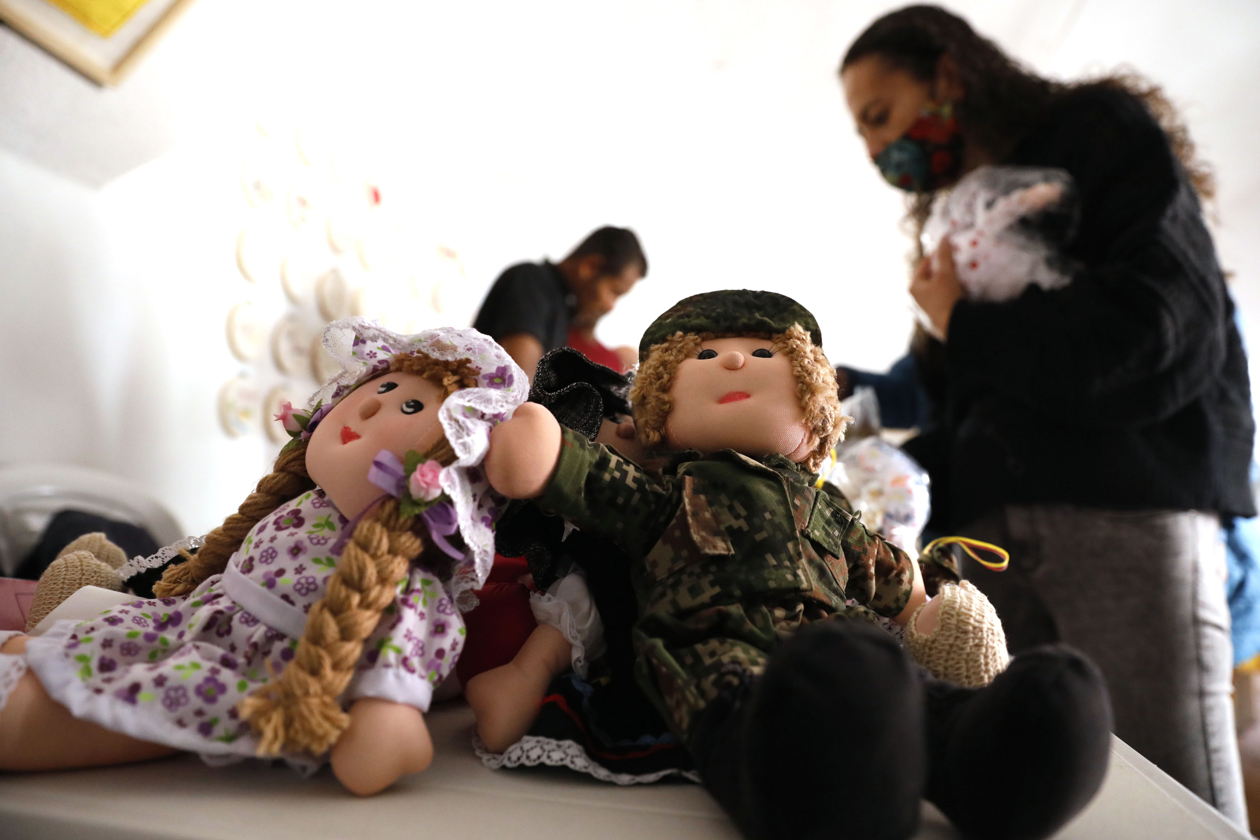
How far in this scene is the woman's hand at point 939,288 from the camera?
1.02m

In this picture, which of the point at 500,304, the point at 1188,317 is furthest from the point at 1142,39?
the point at 500,304

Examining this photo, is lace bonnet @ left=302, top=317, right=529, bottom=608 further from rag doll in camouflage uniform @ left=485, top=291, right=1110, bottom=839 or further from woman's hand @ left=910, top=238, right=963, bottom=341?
woman's hand @ left=910, top=238, right=963, bottom=341

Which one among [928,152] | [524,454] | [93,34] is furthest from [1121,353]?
[93,34]

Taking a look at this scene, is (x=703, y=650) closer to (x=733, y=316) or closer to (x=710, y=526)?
(x=710, y=526)

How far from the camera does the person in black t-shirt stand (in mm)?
1516

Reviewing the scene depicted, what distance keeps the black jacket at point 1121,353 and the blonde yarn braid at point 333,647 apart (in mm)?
773

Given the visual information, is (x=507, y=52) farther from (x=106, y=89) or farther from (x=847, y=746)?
(x=847, y=746)

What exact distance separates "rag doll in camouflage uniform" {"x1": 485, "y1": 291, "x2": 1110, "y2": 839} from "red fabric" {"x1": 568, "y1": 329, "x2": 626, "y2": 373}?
1.01 meters

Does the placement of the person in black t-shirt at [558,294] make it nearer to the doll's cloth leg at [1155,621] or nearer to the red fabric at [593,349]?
the red fabric at [593,349]

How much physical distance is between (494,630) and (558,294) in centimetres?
118

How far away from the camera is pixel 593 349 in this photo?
173 cm

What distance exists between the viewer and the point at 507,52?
77.0 inches

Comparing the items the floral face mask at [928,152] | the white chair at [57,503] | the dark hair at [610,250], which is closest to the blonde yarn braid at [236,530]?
the white chair at [57,503]

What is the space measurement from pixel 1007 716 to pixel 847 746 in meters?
0.10
